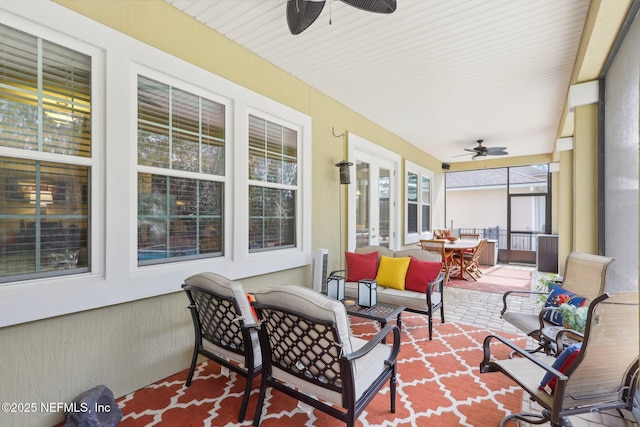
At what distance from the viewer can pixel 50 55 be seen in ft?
6.43

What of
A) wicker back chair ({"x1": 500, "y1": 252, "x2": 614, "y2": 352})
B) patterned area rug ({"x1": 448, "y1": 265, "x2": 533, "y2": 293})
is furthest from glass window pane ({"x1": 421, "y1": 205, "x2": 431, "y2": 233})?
wicker back chair ({"x1": 500, "y1": 252, "x2": 614, "y2": 352})

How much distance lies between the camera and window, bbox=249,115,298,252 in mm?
3314

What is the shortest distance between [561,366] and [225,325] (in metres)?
2.07

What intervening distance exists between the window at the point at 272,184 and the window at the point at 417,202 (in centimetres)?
359

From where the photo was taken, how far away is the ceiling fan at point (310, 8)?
75.1 inches

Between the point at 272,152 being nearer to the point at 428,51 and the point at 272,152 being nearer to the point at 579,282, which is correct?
the point at 428,51

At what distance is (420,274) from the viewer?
11.7ft

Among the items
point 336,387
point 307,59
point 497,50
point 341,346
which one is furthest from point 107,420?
point 497,50

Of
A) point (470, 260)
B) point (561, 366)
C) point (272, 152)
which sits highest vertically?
point (272, 152)

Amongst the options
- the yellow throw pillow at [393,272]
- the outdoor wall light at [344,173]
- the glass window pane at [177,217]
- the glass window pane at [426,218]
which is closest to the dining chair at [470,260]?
the glass window pane at [426,218]

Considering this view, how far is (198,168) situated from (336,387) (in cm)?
215

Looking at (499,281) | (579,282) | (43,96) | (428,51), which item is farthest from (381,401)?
(499,281)

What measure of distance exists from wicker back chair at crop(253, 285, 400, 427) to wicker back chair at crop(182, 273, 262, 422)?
0.14 metres

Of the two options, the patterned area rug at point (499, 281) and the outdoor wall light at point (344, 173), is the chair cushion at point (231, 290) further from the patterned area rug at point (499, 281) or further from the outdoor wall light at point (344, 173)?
the patterned area rug at point (499, 281)
